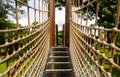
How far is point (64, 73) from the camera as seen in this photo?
5.66 metres

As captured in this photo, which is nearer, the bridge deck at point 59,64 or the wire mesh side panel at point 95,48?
the wire mesh side panel at point 95,48

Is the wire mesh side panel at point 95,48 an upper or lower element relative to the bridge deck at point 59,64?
upper

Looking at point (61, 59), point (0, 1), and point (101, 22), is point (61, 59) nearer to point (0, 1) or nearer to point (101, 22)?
point (101, 22)

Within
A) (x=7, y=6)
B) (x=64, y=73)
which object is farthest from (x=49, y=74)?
(x=7, y=6)

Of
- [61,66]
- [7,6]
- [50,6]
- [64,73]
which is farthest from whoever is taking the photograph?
[7,6]

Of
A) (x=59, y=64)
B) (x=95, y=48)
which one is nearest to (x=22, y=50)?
(x=95, y=48)

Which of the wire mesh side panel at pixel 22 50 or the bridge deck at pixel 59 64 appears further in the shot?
the bridge deck at pixel 59 64

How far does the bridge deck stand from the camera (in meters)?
5.67

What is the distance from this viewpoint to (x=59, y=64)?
6.33m

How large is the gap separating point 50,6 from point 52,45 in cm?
104

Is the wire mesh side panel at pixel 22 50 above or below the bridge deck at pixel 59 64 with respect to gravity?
above

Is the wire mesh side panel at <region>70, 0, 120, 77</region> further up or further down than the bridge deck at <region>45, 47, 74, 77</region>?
further up

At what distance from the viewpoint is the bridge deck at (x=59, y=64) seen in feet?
18.6

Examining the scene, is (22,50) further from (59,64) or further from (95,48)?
(59,64)
